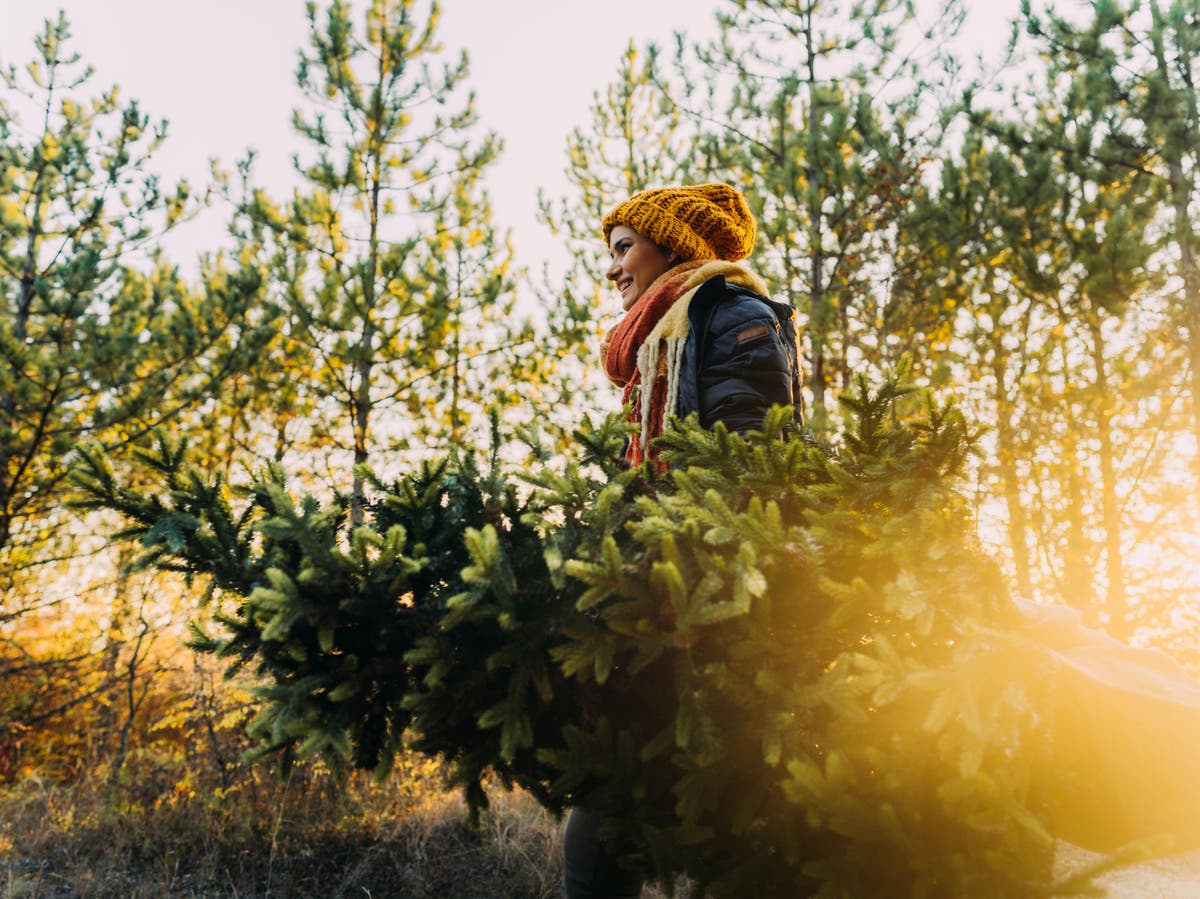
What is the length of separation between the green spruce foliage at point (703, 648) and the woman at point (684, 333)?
35 centimetres

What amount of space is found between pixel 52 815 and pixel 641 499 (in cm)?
544

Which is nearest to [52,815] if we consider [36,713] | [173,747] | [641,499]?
[173,747]

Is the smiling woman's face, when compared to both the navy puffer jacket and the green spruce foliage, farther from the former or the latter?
the green spruce foliage

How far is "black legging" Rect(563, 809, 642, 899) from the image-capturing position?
169 cm

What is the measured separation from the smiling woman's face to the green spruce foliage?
Answer: 1180 mm

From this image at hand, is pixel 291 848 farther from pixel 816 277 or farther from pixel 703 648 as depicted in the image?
pixel 816 277

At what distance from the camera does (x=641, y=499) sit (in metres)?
1.15

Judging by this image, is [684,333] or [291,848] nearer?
[684,333]

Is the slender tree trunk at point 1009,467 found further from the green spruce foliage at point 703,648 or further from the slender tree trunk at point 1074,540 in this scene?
the green spruce foliage at point 703,648

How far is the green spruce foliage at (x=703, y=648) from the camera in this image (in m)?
0.93

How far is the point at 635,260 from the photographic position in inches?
91.7

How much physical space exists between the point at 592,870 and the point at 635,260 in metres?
1.80

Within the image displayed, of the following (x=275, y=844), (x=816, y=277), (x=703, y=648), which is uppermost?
(x=816, y=277)

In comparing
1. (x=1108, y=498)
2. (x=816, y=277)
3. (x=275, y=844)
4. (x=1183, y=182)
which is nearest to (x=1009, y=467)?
(x=1108, y=498)
